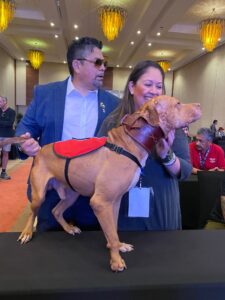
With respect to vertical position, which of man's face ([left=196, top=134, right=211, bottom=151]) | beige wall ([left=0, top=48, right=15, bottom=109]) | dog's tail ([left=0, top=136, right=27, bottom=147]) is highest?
beige wall ([left=0, top=48, right=15, bottom=109])

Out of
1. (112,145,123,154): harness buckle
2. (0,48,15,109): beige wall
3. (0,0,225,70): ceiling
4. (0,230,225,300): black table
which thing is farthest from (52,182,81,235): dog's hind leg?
(0,48,15,109): beige wall

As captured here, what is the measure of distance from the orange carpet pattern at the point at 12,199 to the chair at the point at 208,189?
1721 millimetres

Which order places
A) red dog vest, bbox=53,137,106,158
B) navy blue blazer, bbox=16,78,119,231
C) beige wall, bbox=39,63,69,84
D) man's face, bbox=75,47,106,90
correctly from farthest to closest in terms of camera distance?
beige wall, bbox=39,63,69,84 → man's face, bbox=75,47,106,90 → navy blue blazer, bbox=16,78,119,231 → red dog vest, bbox=53,137,106,158

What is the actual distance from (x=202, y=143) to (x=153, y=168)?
1931 millimetres

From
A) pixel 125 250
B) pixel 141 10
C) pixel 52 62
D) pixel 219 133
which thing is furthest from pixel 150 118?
pixel 52 62

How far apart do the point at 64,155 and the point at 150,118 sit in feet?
0.83

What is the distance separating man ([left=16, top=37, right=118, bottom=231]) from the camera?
3.84 ft

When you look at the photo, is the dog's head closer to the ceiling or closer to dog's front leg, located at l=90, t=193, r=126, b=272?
dog's front leg, located at l=90, t=193, r=126, b=272

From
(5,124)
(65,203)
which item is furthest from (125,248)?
(5,124)

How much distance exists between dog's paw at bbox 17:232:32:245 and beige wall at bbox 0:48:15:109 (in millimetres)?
9809

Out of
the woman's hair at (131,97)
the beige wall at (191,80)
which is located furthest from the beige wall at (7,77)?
the woman's hair at (131,97)

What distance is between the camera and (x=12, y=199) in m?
3.54

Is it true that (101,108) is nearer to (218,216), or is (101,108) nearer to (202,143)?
(218,216)

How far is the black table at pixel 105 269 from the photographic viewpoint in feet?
2.06
